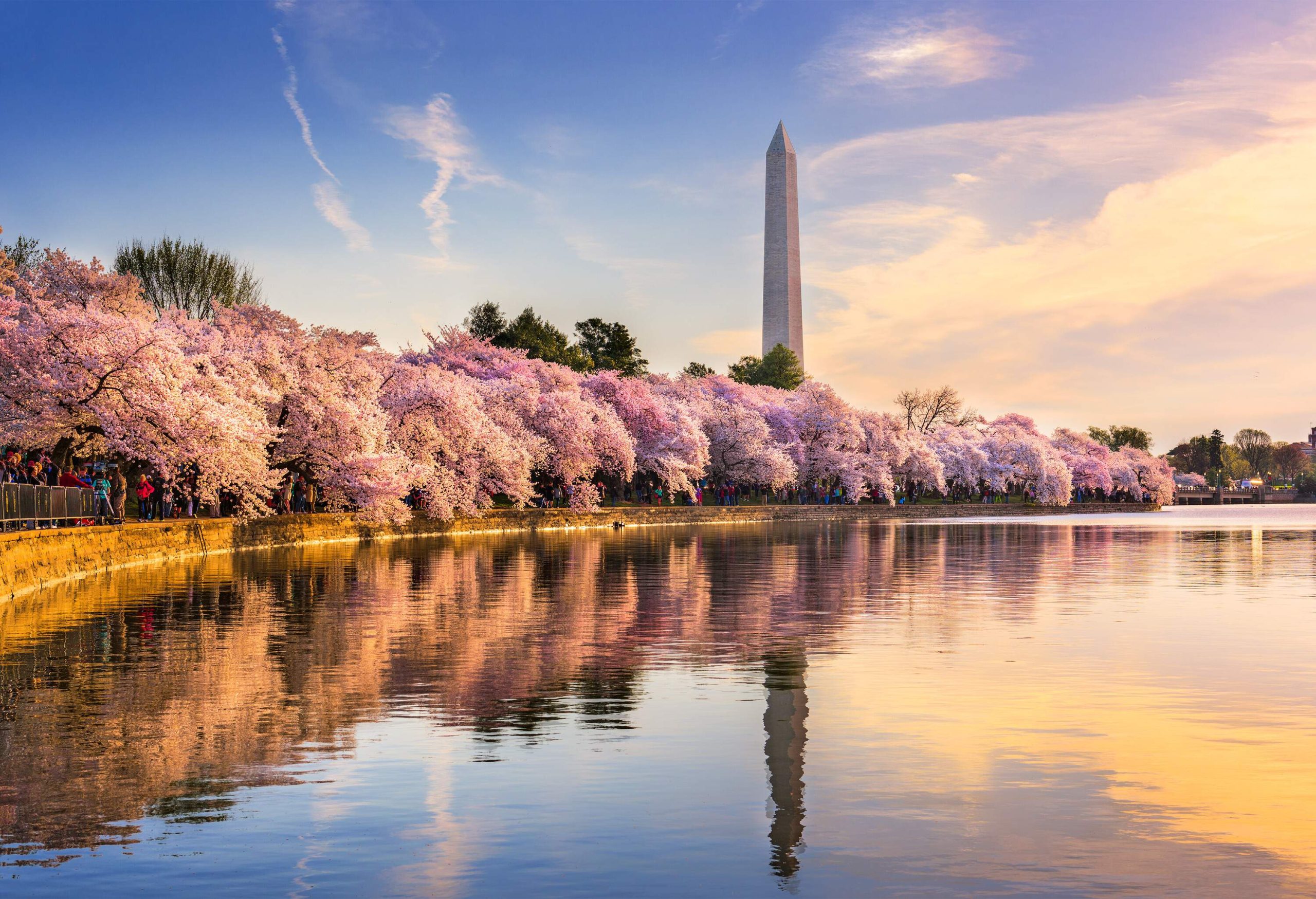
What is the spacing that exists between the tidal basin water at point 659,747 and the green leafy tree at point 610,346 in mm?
103430

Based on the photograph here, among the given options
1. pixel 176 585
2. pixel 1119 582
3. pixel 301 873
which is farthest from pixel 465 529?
pixel 301 873

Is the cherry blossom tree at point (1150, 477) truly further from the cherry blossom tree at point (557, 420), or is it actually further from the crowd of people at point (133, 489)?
the crowd of people at point (133, 489)

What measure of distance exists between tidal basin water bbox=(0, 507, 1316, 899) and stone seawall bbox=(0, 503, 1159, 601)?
449 cm

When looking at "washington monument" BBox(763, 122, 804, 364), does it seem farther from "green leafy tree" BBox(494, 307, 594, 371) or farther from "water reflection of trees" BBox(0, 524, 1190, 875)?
"water reflection of trees" BBox(0, 524, 1190, 875)

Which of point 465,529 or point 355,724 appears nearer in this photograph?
point 355,724

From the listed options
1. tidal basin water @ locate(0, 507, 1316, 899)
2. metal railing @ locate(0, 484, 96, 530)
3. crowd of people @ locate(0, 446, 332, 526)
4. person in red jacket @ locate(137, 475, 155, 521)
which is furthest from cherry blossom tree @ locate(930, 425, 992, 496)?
tidal basin water @ locate(0, 507, 1316, 899)

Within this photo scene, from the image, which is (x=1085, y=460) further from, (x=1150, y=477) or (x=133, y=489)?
(x=133, y=489)

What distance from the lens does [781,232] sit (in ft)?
370

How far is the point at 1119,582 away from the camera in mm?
32438

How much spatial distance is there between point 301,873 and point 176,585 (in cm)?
2507

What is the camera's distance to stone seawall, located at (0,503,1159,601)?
100 ft

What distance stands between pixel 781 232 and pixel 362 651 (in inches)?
3834

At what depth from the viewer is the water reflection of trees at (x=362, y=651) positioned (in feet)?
36.3

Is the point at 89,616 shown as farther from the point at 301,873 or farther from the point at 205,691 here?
the point at 301,873
